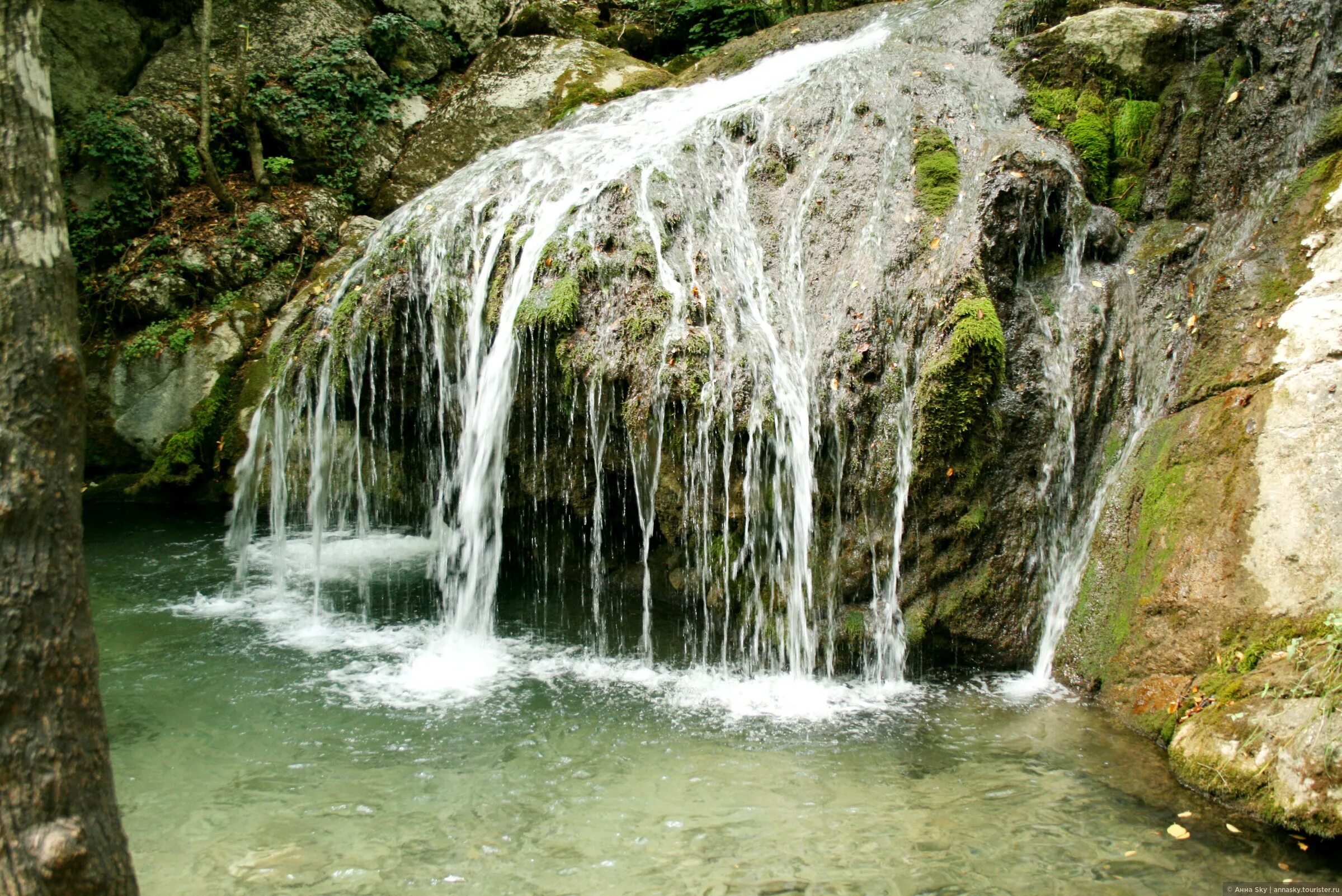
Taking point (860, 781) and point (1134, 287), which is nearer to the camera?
point (860, 781)

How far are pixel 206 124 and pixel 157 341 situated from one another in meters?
2.88

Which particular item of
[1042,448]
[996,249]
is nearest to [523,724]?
[1042,448]

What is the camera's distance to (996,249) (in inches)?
234

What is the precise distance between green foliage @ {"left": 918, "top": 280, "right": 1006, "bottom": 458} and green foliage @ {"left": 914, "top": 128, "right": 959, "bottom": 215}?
1242 mm

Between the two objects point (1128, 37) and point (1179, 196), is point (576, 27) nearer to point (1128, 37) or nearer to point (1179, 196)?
point (1128, 37)

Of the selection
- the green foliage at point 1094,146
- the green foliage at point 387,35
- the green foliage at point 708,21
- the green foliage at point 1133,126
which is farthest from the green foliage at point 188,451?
the green foliage at point 1133,126

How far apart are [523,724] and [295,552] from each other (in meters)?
4.83

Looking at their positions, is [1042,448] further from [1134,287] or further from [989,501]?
[1134,287]

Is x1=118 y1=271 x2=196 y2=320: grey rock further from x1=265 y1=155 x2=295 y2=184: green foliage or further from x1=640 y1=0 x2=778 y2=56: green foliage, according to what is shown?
x1=640 y1=0 x2=778 y2=56: green foliage

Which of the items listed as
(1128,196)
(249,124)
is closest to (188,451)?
(249,124)

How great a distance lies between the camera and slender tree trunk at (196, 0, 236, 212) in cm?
1027

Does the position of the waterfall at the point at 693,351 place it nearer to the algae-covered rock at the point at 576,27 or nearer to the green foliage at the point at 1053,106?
the green foliage at the point at 1053,106

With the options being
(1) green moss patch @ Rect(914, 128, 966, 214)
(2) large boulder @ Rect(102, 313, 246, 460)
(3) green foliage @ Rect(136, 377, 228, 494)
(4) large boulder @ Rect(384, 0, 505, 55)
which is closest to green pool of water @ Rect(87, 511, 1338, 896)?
(1) green moss patch @ Rect(914, 128, 966, 214)

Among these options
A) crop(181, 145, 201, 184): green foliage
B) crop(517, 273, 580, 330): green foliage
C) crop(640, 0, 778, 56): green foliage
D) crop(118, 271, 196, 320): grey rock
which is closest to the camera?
crop(517, 273, 580, 330): green foliage
